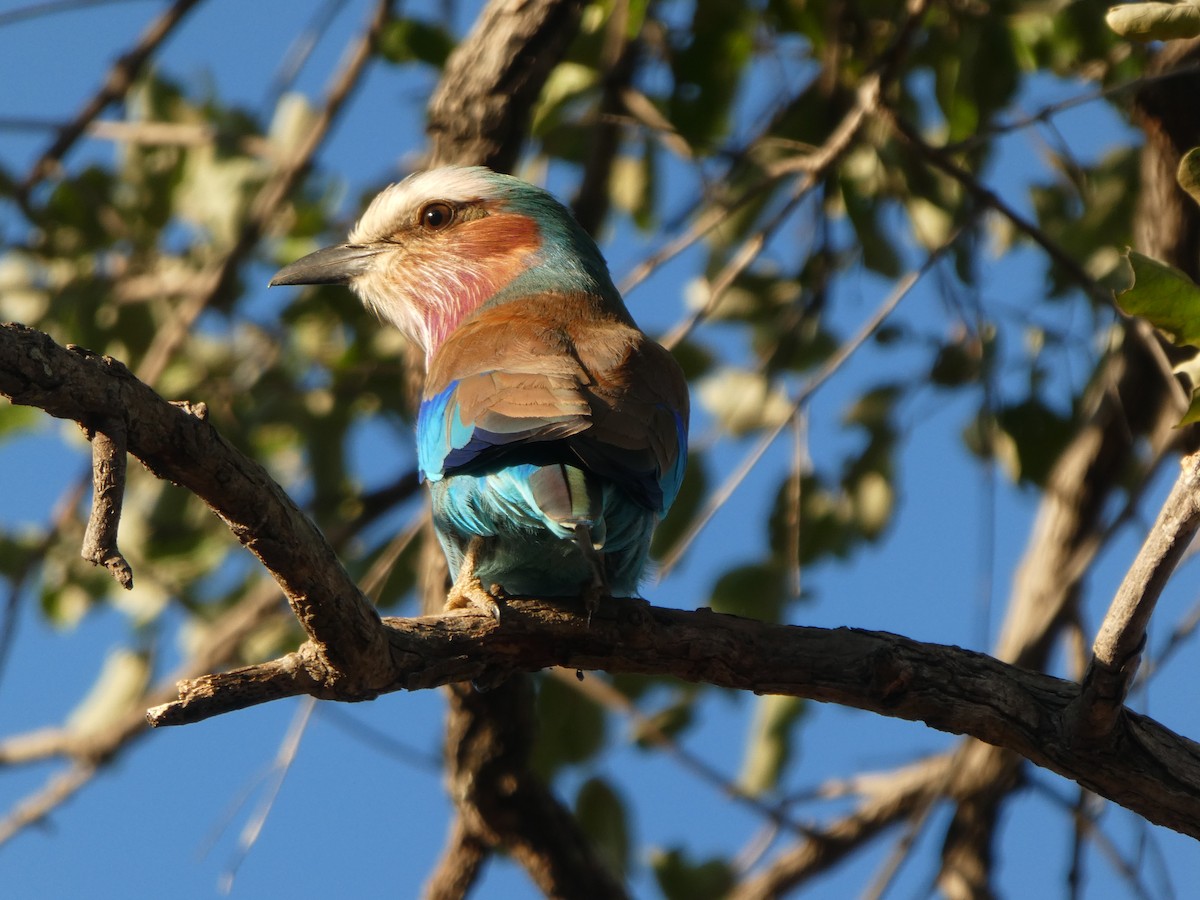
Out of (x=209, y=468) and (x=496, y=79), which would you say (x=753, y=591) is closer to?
(x=496, y=79)

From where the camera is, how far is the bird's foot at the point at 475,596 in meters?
2.91

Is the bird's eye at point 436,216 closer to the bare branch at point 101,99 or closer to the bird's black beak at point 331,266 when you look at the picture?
the bird's black beak at point 331,266

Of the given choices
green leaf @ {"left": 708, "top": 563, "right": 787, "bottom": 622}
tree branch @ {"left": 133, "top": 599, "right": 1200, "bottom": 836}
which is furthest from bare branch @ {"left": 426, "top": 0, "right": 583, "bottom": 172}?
tree branch @ {"left": 133, "top": 599, "right": 1200, "bottom": 836}

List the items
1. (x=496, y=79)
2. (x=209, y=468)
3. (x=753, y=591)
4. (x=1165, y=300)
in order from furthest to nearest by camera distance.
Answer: (x=753, y=591), (x=496, y=79), (x=1165, y=300), (x=209, y=468)

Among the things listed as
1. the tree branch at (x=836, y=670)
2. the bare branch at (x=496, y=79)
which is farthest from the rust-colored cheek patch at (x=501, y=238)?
the tree branch at (x=836, y=670)

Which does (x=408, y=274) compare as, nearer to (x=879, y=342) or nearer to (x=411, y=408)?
(x=411, y=408)

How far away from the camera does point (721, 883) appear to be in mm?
4395

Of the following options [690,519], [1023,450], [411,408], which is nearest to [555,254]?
[411,408]

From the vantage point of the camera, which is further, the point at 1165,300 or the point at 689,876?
the point at 689,876

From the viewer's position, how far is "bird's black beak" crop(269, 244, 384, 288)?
4594 mm

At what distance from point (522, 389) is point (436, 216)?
1.55 metres

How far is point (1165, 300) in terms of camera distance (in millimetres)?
2400

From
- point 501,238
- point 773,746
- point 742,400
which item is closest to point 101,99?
point 501,238

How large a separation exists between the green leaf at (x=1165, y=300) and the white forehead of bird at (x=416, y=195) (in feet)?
7.29
